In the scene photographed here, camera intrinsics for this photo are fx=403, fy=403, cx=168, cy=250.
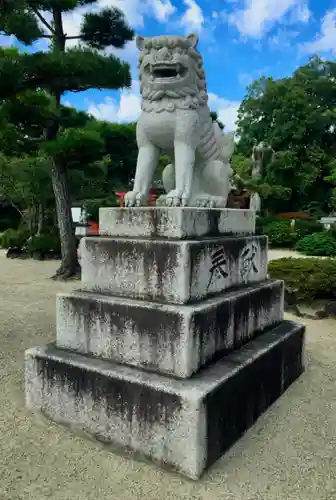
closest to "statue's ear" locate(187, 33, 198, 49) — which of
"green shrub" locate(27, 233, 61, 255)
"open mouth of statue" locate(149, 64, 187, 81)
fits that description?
"open mouth of statue" locate(149, 64, 187, 81)

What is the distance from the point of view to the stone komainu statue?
2.58 m

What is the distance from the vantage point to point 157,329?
2209 mm

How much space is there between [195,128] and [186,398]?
167 cm

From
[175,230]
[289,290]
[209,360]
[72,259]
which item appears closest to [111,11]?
[72,259]

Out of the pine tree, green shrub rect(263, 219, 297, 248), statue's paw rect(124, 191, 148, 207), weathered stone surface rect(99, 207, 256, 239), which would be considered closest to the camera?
weathered stone surface rect(99, 207, 256, 239)

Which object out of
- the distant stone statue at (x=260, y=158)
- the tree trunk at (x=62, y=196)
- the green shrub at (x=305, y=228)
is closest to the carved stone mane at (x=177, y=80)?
the tree trunk at (x=62, y=196)

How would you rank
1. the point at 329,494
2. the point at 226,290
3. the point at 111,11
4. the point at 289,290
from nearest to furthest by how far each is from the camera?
the point at 329,494 → the point at 226,290 → the point at 289,290 → the point at 111,11

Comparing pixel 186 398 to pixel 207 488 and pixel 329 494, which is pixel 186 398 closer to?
pixel 207 488

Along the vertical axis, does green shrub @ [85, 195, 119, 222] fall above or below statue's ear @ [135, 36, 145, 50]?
below

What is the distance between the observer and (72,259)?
7918 millimetres

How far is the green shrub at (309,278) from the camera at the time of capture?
16.8 feet

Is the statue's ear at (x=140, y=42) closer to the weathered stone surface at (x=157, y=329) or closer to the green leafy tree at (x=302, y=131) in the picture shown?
the weathered stone surface at (x=157, y=329)

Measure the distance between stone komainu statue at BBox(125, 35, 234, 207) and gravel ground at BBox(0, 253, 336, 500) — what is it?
1459mm

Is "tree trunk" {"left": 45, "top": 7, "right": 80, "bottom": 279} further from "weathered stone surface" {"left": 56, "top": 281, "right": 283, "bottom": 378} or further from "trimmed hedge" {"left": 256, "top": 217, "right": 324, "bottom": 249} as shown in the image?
"trimmed hedge" {"left": 256, "top": 217, "right": 324, "bottom": 249}
